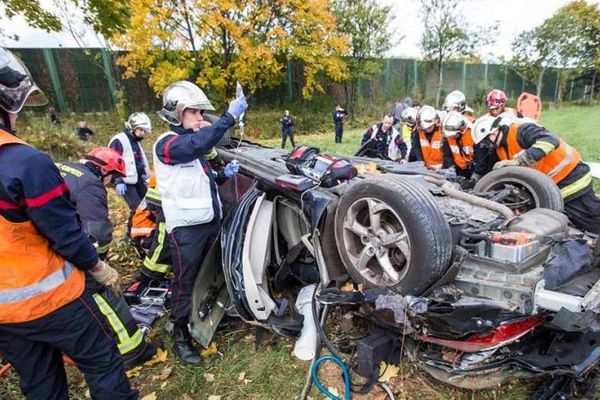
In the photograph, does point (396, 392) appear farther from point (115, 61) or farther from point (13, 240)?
point (115, 61)


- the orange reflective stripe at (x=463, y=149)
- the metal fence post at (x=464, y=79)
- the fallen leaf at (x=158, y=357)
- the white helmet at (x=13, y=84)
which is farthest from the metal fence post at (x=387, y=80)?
the white helmet at (x=13, y=84)

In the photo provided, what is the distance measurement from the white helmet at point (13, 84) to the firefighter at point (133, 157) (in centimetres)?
316

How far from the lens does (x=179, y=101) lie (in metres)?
2.56

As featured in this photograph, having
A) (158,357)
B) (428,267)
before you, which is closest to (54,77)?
(158,357)

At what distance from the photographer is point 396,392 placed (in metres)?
2.22

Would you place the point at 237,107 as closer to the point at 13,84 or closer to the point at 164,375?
the point at 13,84

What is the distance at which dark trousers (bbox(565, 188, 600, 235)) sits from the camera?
343cm

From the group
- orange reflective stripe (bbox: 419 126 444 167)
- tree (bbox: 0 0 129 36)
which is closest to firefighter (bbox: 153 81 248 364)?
orange reflective stripe (bbox: 419 126 444 167)

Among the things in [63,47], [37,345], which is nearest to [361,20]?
[63,47]

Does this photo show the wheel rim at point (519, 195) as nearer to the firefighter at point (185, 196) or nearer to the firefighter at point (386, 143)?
the firefighter at point (185, 196)

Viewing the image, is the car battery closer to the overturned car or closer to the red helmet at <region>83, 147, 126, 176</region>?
the overturned car

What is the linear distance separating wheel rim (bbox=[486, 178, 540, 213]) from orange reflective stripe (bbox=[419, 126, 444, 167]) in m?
1.87

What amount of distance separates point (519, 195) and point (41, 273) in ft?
9.84

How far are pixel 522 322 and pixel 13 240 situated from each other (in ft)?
7.46
